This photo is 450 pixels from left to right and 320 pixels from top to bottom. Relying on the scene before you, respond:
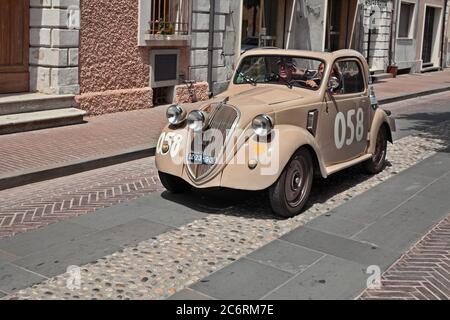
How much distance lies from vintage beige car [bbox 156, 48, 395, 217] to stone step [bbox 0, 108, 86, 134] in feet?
12.8

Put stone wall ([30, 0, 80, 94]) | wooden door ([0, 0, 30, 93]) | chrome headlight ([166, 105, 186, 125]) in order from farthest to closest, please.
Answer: stone wall ([30, 0, 80, 94]), wooden door ([0, 0, 30, 93]), chrome headlight ([166, 105, 186, 125])

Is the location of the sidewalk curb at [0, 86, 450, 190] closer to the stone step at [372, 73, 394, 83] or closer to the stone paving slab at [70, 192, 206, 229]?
the stone paving slab at [70, 192, 206, 229]

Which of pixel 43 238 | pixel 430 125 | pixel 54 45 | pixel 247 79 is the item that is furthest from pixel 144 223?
pixel 430 125

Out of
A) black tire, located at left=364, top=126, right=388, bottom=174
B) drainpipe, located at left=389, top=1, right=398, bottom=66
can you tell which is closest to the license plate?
black tire, located at left=364, top=126, right=388, bottom=174

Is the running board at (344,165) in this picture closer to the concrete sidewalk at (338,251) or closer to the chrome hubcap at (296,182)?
the concrete sidewalk at (338,251)

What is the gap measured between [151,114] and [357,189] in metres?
6.04

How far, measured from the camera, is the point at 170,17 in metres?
13.8

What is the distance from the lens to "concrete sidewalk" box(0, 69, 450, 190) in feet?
25.8

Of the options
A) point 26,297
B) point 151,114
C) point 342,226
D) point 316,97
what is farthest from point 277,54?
point 151,114

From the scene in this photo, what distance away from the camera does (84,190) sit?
7.43m

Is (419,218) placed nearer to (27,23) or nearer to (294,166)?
(294,166)

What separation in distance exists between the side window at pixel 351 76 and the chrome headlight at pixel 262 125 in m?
1.83

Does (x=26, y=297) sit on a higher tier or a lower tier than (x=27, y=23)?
lower

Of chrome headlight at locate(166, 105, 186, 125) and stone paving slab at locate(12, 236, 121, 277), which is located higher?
chrome headlight at locate(166, 105, 186, 125)
